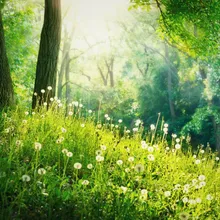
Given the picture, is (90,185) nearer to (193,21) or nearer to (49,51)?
(49,51)

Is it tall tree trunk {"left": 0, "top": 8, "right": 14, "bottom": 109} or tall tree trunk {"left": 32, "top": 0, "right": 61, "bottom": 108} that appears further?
tall tree trunk {"left": 32, "top": 0, "right": 61, "bottom": 108}

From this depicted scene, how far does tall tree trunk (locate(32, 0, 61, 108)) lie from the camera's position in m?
7.62

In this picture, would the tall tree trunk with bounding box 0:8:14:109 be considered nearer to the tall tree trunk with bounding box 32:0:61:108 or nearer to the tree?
the tall tree trunk with bounding box 32:0:61:108

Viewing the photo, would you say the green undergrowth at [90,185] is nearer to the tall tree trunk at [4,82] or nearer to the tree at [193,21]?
the tall tree trunk at [4,82]

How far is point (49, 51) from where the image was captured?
769cm

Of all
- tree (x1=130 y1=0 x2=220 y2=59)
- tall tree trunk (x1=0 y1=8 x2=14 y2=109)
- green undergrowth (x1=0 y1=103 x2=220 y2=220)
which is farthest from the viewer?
tree (x1=130 y1=0 x2=220 y2=59)

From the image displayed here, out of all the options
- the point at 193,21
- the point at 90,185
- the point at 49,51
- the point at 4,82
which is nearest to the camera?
the point at 90,185

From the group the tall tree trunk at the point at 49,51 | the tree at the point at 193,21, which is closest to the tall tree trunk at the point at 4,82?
the tall tree trunk at the point at 49,51

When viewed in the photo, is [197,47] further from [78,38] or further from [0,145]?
[78,38]

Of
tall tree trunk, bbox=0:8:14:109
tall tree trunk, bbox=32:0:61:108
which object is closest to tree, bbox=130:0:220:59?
tall tree trunk, bbox=32:0:61:108

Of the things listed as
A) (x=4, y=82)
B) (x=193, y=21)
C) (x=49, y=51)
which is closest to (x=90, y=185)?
(x=4, y=82)

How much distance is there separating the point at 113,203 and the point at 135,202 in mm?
333

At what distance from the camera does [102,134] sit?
17.8ft

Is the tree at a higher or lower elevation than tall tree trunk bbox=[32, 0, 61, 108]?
higher
